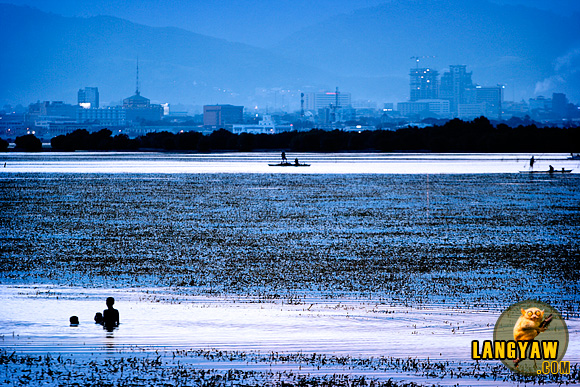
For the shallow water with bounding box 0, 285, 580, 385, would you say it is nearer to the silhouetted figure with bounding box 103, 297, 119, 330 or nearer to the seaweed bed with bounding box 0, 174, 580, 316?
the silhouetted figure with bounding box 103, 297, 119, 330

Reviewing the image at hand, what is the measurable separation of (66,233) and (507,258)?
15.6 meters

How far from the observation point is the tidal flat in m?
13.4

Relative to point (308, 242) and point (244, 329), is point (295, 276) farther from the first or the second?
point (308, 242)

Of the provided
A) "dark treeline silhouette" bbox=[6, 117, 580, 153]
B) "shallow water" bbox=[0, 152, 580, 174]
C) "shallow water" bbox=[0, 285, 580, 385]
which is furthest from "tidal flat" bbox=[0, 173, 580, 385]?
"dark treeline silhouette" bbox=[6, 117, 580, 153]

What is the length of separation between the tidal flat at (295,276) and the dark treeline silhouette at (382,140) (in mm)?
96829

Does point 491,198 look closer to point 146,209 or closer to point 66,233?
point 146,209

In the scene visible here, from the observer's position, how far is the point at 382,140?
156 metres

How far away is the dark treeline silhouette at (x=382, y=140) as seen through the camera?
13988 cm

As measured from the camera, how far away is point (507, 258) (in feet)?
81.6

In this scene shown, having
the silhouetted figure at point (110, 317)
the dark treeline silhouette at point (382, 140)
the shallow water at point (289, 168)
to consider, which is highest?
the dark treeline silhouette at point (382, 140)

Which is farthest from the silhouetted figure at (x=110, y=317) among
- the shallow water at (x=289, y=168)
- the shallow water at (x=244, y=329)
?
the shallow water at (x=289, y=168)

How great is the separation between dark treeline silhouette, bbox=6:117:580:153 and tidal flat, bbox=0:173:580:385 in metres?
96.8

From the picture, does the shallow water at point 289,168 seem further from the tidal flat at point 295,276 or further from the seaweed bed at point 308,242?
the tidal flat at point 295,276

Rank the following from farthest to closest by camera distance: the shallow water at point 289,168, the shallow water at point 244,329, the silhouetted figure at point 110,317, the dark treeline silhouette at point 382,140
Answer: the dark treeline silhouette at point 382,140
the shallow water at point 289,168
the silhouetted figure at point 110,317
the shallow water at point 244,329
